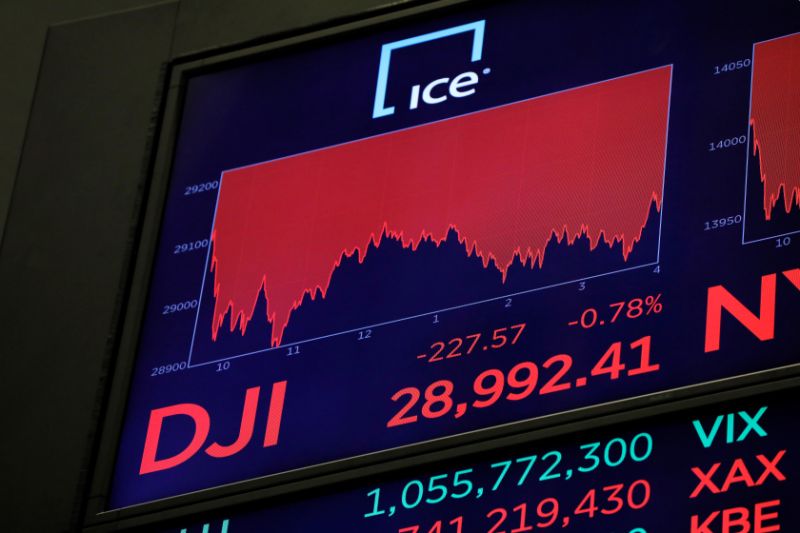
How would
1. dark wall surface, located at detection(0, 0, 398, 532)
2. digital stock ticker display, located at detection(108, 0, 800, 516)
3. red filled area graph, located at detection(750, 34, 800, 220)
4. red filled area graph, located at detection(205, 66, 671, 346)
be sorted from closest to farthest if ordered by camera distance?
digital stock ticker display, located at detection(108, 0, 800, 516) → red filled area graph, located at detection(750, 34, 800, 220) → red filled area graph, located at detection(205, 66, 671, 346) → dark wall surface, located at detection(0, 0, 398, 532)

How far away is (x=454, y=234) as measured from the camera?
531 centimetres

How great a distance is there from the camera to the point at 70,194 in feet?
20.3

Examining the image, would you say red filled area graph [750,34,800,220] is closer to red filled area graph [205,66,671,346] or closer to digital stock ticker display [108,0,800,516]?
digital stock ticker display [108,0,800,516]

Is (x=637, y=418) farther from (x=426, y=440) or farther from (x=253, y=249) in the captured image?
(x=253, y=249)

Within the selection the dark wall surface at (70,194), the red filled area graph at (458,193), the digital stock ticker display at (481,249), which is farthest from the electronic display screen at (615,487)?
the dark wall surface at (70,194)

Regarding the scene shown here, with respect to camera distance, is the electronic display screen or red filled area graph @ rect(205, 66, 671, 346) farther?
red filled area graph @ rect(205, 66, 671, 346)

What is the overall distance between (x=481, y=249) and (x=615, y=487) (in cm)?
83

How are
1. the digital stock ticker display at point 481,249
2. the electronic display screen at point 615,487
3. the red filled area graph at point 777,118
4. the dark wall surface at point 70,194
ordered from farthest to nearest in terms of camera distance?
the dark wall surface at point 70,194 < the red filled area graph at point 777,118 < the digital stock ticker display at point 481,249 < the electronic display screen at point 615,487

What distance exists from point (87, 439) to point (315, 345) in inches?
27.7

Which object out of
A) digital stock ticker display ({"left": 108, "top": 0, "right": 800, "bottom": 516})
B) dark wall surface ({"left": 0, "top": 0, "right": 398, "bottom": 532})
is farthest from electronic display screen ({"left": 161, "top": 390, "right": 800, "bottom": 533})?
dark wall surface ({"left": 0, "top": 0, "right": 398, "bottom": 532})

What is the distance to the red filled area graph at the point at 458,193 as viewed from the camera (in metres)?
5.21

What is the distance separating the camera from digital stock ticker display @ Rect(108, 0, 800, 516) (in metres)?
4.86

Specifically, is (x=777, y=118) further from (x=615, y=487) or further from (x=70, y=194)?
(x=70, y=194)

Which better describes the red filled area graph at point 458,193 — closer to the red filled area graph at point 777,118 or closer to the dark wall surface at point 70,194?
the red filled area graph at point 777,118
